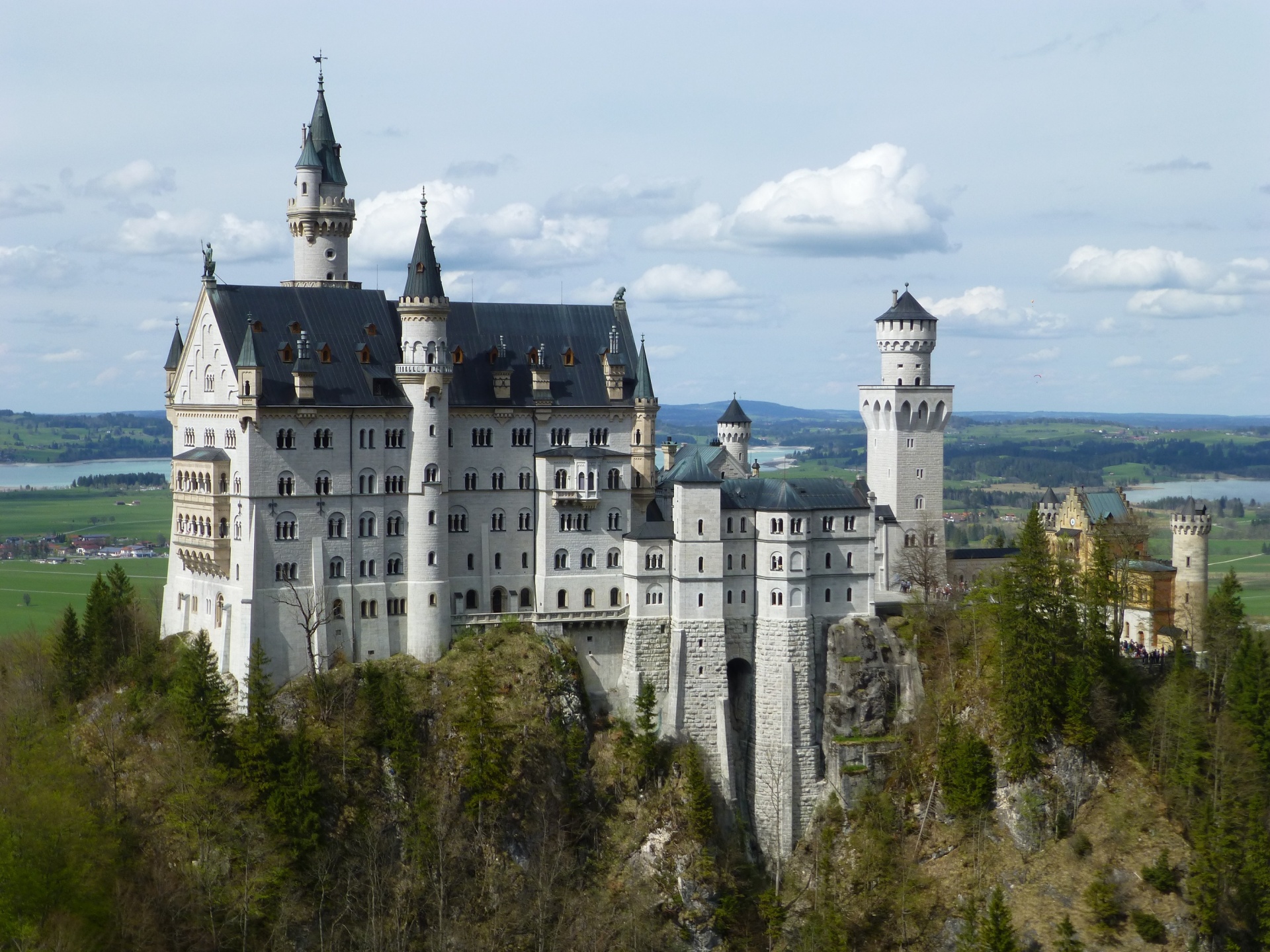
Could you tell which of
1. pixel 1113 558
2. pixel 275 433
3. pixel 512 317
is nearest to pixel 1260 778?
pixel 1113 558

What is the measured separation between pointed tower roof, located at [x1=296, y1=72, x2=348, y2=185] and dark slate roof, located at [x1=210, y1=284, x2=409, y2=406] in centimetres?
871

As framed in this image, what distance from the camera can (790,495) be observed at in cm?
9694

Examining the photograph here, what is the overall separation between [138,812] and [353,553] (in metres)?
17.6

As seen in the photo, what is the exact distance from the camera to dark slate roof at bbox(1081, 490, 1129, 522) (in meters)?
111

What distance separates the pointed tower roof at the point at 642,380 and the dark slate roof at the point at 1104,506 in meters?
31.8

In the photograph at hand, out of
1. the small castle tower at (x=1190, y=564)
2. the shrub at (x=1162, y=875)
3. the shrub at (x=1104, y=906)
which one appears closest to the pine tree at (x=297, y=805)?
the shrub at (x=1104, y=906)

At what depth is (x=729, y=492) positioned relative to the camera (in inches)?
3853

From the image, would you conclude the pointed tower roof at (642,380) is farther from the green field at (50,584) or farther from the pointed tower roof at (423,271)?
the green field at (50,584)

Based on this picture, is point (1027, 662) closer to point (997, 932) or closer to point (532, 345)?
point (997, 932)

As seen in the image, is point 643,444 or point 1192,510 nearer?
point 643,444

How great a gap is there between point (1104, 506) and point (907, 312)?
19.9 meters

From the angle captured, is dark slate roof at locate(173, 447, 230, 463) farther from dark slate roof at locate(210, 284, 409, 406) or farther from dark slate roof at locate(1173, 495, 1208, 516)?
dark slate roof at locate(1173, 495, 1208, 516)

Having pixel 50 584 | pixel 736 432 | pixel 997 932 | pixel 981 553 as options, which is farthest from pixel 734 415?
pixel 50 584

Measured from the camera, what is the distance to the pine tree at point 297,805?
270 ft
